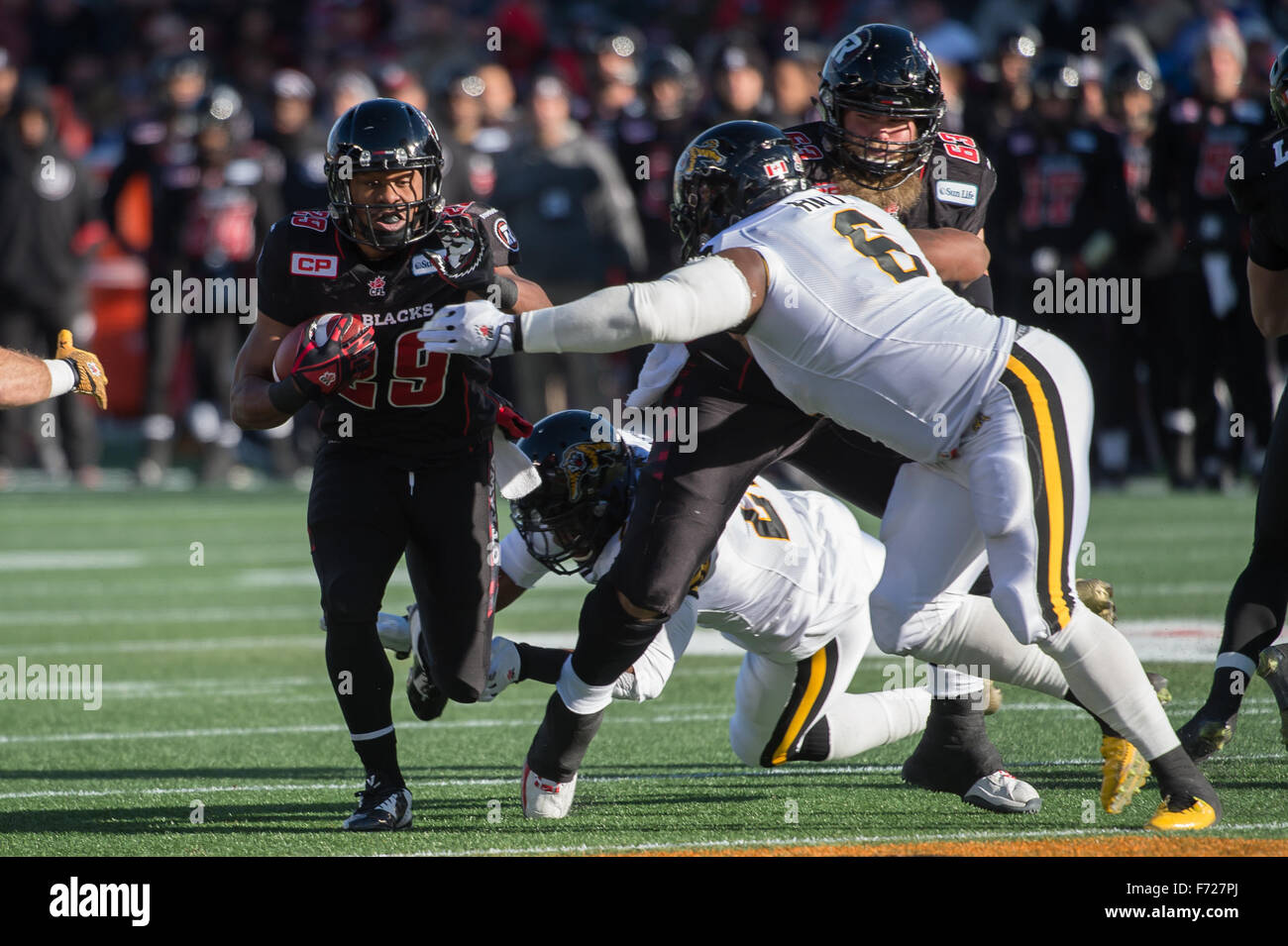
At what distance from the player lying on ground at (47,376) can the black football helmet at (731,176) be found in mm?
1418

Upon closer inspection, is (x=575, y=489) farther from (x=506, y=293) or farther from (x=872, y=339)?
(x=872, y=339)

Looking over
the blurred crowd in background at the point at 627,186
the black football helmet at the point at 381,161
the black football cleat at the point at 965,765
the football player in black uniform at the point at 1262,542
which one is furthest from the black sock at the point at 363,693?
the blurred crowd in background at the point at 627,186

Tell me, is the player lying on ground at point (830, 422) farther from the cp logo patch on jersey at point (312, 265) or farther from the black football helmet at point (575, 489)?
the cp logo patch on jersey at point (312, 265)

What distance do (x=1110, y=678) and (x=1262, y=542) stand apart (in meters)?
0.83

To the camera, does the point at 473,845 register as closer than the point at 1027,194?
Yes

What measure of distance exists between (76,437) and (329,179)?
8.71 m

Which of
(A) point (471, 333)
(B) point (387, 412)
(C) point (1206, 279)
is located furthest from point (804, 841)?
(C) point (1206, 279)

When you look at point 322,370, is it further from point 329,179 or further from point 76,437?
point 76,437

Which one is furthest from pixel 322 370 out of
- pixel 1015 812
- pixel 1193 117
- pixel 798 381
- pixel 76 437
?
pixel 76 437

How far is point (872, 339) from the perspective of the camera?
3.81 metres

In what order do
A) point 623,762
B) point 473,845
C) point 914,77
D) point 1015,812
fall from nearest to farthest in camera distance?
point 473,845, point 1015,812, point 914,77, point 623,762

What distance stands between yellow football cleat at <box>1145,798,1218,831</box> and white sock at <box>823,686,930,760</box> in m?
0.95

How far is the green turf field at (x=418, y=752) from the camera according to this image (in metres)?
3.95

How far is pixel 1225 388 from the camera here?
10.3 m
